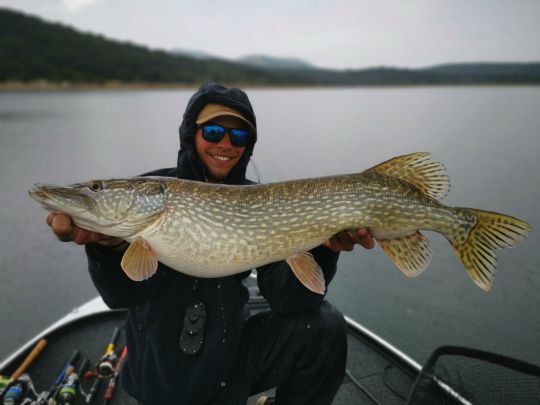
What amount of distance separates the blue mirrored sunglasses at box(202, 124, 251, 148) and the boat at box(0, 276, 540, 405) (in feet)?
4.58

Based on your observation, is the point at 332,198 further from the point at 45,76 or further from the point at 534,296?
the point at 45,76

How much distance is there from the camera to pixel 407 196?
1775 millimetres

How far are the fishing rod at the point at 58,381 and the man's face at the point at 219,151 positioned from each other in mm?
1447

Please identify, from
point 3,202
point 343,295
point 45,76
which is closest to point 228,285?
point 343,295

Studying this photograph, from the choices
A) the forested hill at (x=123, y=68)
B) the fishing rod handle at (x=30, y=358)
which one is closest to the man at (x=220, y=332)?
the fishing rod handle at (x=30, y=358)

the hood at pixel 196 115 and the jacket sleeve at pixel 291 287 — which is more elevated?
the hood at pixel 196 115

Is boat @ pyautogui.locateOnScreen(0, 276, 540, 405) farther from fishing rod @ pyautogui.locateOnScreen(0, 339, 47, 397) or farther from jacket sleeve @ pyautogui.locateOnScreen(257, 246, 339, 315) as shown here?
jacket sleeve @ pyautogui.locateOnScreen(257, 246, 339, 315)

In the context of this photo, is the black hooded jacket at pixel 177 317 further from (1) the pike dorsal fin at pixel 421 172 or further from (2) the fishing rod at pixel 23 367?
(2) the fishing rod at pixel 23 367

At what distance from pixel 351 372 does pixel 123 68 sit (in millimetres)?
51582

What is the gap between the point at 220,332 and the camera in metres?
1.82

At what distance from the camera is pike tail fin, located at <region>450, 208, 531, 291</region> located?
1746 mm

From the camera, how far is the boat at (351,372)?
1.91m

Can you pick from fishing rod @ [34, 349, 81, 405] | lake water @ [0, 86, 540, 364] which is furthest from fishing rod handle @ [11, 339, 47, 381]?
lake water @ [0, 86, 540, 364]

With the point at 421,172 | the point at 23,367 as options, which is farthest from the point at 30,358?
the point at 421,172
